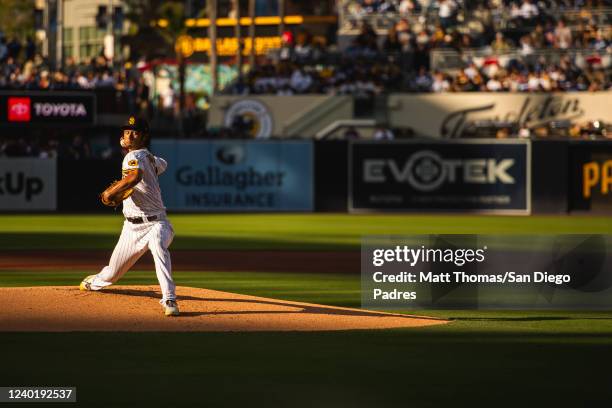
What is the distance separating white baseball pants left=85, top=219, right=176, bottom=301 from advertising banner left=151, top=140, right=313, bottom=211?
70.0ft

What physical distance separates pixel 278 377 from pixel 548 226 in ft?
66.6

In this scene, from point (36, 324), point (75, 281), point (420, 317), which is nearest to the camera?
point (36, 324)

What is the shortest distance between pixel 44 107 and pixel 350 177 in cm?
815

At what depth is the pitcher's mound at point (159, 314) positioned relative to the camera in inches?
428

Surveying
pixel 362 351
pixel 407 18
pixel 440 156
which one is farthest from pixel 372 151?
pixel 362 351

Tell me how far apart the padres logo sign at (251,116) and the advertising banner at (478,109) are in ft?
12.3

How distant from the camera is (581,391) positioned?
7.91 m

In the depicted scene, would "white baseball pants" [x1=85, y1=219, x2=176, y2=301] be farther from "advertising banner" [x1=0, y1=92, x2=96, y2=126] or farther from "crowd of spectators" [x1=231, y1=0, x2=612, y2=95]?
"crowd of spectators" [x1=231, y1=0, x2=612, y2=95]

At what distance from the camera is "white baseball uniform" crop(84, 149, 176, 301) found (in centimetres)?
1113

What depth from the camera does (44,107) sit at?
33125mm

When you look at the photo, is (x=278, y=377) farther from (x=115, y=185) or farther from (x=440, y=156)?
(x=440, y=156)

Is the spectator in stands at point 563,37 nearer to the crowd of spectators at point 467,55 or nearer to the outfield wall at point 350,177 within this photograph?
the crowd of spectators at point 467,55

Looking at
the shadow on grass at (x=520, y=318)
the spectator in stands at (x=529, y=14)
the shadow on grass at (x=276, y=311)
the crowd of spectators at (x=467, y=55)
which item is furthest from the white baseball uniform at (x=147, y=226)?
the spectator in stands at (x=529, y=14)

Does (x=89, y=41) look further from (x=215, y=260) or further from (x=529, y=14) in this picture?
(x=215, y=260)
